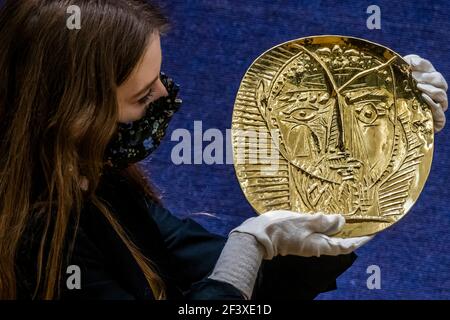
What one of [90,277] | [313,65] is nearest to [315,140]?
[313,65]

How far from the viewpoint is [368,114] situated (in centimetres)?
165

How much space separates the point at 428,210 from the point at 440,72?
28cm

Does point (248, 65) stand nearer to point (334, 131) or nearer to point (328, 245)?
point (334, 131)

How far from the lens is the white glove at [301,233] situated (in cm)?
154

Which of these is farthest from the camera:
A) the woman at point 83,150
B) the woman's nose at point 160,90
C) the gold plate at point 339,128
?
the gold plate at point 339,128

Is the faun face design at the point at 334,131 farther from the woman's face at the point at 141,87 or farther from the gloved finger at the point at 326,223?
the woman's face at the point at 141,87

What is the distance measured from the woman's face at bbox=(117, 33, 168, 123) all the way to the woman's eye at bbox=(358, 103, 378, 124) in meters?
0.40

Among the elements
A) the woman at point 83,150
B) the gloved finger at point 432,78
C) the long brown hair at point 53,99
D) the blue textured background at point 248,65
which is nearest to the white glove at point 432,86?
the gloved finger at point 432,78

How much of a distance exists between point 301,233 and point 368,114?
27 centimetres

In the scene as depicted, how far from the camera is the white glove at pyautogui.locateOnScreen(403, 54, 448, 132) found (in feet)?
5.40

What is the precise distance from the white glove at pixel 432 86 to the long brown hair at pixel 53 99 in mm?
549

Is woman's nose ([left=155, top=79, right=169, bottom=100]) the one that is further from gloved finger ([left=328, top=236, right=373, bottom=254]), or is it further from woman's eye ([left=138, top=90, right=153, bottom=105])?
gloved finger ([left=328, top=236, right=373, bottom=254])

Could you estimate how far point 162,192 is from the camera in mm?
1664
